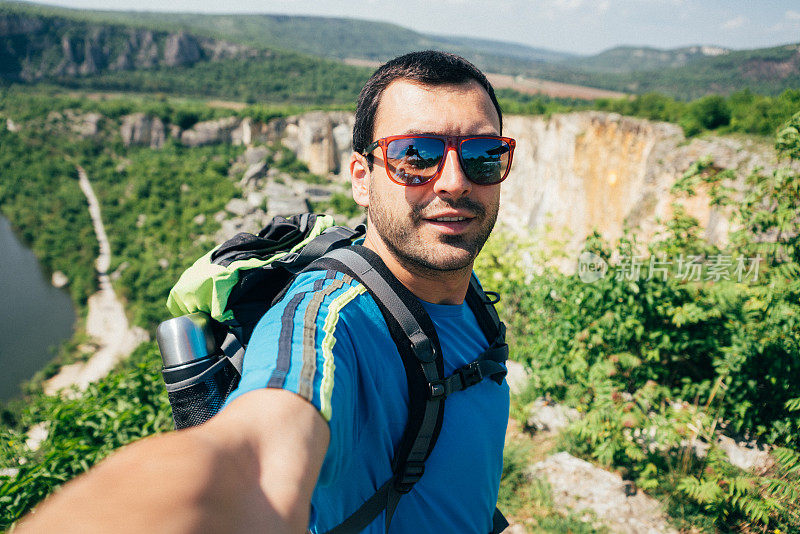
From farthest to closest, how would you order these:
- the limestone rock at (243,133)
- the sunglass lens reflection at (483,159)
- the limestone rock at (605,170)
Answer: the limestone rock at (243,133)
the limestone rock at (605,170)
the sunglass lens reflection at (483,159)

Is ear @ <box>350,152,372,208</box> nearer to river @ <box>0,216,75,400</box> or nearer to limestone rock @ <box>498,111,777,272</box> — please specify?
limestone rock @ <box>498,111,777,272</box>

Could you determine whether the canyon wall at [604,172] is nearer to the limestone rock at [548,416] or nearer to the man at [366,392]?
the limestone rock at [548,416]

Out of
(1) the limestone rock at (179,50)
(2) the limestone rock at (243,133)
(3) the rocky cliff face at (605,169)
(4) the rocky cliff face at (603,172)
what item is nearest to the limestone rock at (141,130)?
(2) the limestone rock at (243,133)

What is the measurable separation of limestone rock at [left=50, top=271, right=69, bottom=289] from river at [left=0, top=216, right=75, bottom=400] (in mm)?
550

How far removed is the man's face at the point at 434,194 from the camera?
1.27 m

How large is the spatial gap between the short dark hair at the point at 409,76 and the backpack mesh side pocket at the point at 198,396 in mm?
841

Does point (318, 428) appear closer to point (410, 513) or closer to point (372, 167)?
point (410, 513)

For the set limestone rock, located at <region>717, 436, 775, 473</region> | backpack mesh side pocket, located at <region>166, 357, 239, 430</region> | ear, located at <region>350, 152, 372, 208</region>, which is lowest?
limestone rock, located at <region>717, 436, 775, 473</region>

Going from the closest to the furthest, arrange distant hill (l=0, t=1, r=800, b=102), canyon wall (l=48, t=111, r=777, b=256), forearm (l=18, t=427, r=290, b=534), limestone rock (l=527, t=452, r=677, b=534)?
forearm (l=18, t=427, r=290, b=534) < limestone rock (l=527, t=452, r=677, b=534) < canyon wall (l=48, t=111, r=777, b=256) < distant hill (l=0, t=1, r=800, b=102)

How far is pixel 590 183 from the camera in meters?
22.0

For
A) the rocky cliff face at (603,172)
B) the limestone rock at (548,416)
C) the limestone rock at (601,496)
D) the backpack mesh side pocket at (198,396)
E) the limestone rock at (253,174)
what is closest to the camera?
the backpack mesh side pocket at (198,396)

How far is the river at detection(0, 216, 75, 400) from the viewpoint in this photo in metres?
33.3

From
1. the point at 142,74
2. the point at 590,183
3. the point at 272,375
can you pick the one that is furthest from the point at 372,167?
the point at 142,74

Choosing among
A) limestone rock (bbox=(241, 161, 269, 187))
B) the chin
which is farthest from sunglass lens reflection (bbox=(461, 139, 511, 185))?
limestone rock (bbox=(241, 161, 269, 187))
